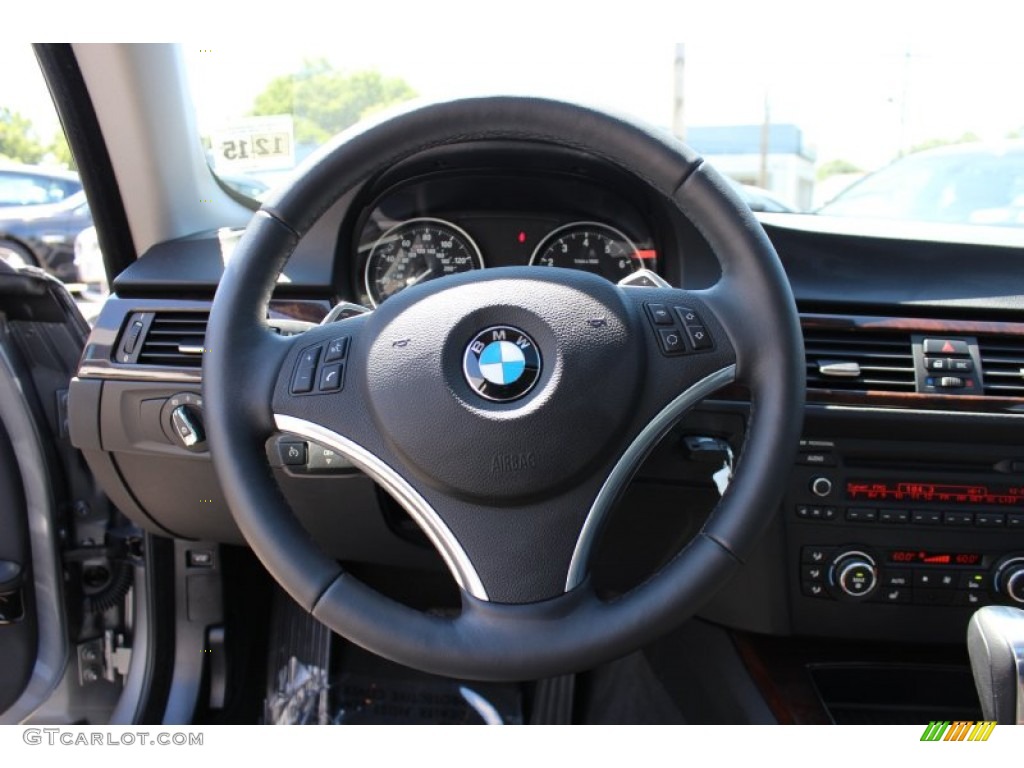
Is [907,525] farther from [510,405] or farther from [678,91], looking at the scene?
[678,91]

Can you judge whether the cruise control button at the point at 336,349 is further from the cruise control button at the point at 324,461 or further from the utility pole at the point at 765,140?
the utility pole at the point at 765,140

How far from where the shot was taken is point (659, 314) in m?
1.18

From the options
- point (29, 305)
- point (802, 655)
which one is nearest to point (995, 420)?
point (802, 655)

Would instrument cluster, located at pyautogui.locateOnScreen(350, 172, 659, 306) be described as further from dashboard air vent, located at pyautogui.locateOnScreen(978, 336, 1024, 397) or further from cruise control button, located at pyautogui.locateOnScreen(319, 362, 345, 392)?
cruise control button, located at pyautogui.locateOnScreen(319, 362, 345, 392)

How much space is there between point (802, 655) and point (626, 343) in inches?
39.4

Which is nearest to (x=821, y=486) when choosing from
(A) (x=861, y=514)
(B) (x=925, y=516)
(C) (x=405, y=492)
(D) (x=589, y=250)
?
(A) (x=861, y=514)

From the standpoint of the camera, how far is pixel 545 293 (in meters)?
1.17

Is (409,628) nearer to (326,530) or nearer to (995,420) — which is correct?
(326,530)

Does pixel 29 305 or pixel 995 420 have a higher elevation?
pixel 29 305

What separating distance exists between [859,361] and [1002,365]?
247 millimetres

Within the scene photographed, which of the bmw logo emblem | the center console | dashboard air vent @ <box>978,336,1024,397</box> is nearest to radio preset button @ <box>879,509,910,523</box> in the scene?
the center console

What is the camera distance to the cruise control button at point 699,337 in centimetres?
116

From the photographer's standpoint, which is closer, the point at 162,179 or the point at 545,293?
the point at 545,293

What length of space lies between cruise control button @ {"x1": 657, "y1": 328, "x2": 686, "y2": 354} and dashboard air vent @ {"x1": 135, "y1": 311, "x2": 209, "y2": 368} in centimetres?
88
